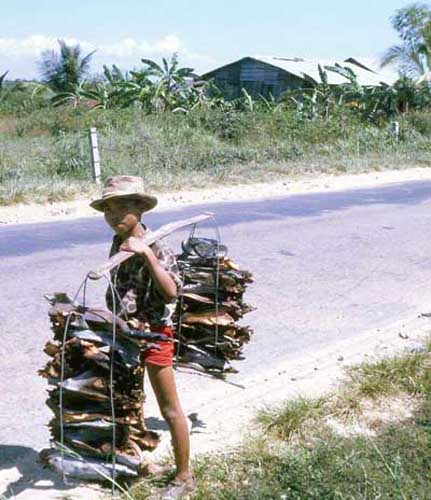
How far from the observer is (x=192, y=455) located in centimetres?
402

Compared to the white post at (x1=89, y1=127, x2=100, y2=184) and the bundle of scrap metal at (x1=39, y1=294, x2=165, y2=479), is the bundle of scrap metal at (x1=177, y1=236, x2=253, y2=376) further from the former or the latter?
the white post at (x1=89, y1=127, x2=100, y2=184)

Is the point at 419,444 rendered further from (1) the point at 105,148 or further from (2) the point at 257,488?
(1) the point at 105,148

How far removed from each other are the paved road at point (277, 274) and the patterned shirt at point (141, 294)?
113cm

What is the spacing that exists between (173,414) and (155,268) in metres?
0.67

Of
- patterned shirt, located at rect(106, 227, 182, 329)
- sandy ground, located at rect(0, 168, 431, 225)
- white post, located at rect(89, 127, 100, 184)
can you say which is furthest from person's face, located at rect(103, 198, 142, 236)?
white post, located at rect(89, 127, 100, 184)

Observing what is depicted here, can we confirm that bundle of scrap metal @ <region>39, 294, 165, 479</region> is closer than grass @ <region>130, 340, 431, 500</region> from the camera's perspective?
No

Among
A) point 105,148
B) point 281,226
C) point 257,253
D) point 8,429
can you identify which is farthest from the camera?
point 105,148

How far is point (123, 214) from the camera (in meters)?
3.55

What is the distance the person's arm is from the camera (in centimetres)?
337

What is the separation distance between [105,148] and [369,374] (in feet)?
46.8

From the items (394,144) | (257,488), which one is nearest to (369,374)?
(257,488)

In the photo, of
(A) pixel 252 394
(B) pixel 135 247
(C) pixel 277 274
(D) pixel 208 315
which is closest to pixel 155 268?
(B) pixel 135 247

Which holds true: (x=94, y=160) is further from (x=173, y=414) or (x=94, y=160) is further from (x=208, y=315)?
(x=173, y=414)

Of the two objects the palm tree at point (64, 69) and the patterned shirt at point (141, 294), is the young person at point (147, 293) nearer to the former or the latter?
the patterned shirt at point (141, 294)
